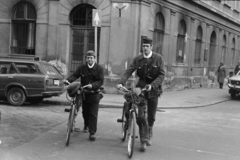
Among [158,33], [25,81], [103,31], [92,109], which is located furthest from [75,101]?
[158,33]

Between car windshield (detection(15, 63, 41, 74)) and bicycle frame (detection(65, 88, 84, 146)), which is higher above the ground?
car windshield (detection(15, 63, 41, 74))

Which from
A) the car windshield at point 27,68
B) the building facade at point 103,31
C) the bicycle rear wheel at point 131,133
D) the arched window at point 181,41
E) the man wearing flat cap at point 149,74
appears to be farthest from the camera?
the arched window at point 181,41

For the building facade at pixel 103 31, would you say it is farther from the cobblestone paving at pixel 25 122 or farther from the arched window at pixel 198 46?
the cobblestone paving at pixel 25 122

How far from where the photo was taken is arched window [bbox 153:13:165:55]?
17.0 metres

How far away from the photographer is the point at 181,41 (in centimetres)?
1961

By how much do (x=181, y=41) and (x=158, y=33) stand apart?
2791 millimetres

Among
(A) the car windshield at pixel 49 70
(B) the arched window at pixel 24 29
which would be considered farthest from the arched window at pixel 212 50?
(A) the car windshield at pixel 49 70

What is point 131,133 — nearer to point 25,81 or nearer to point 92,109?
point 92,109

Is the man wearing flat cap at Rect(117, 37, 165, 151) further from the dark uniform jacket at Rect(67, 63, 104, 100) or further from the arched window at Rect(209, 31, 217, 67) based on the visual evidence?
the arched window at Rect(209, 31, 217, 67)

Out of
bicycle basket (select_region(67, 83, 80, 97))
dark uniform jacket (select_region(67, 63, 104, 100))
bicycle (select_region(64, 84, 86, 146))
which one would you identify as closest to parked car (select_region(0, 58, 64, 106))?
dark uniform jacket (select_region(67, 63, 104, 100))

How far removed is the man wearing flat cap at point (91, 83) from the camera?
21.8ft

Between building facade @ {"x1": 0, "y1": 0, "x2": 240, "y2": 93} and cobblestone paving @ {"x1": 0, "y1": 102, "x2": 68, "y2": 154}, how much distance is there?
4731mm

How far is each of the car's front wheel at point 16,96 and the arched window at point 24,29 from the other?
539cm

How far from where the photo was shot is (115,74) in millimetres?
15156
